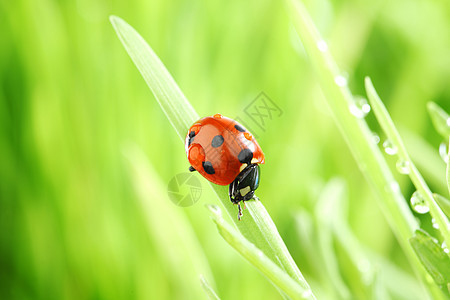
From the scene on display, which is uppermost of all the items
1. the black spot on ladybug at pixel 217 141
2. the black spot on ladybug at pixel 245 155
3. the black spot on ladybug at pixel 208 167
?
the black spot on ladybug at pixel 217 141

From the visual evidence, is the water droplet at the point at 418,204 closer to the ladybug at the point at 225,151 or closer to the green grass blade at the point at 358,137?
the green grass blade at the point at 358,137

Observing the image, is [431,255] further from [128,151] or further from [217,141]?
[128,151]

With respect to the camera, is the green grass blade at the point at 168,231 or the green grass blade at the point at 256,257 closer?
the green grass blade at the point at 256,257

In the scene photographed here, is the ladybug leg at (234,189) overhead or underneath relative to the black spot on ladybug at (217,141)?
underneath

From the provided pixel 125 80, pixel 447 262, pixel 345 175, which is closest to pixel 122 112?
pixel 125 80

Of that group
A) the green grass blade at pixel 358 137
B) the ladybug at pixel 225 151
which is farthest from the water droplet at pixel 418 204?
the ladybug at pixel 225 151

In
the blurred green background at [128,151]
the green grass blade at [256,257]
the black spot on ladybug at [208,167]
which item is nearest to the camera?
the green grass blade at [256,257]

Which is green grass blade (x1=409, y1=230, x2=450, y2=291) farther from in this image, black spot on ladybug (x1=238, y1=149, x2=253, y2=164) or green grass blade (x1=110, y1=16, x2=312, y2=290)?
black spot on ladybug (x1=238, y1=149, x2=253, y2=164)

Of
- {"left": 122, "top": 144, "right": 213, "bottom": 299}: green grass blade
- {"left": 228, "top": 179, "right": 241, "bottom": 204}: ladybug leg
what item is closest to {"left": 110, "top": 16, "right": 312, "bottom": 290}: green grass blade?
{"left": 228, "top": 179, "right": 241, "bottom": 204}: ladybug leg

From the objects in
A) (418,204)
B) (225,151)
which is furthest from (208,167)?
(418,204)
